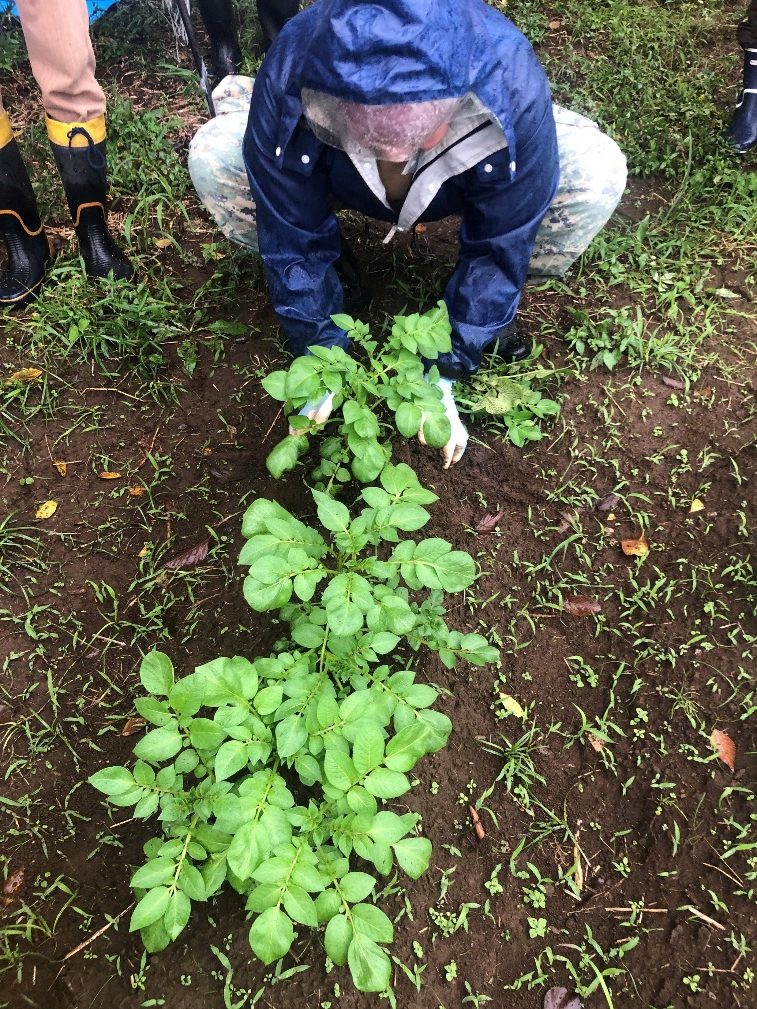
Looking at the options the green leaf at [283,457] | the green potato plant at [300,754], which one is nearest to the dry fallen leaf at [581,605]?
the green potato plant at [300,754]

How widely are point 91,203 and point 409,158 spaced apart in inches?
58.2

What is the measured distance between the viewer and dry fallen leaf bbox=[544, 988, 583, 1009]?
1.57m

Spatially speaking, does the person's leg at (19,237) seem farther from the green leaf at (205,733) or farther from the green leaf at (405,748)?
the green leaf at (405,748)

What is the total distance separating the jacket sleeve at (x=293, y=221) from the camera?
6.09 ft

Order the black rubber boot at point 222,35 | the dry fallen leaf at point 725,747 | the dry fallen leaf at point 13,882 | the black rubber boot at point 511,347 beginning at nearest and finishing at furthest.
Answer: the dry fallen leaf at point 13,882 → the dry fallen leaf at point 725,747 → the black rubber boot at point 511,347 → the black rubber boot at point 222,35

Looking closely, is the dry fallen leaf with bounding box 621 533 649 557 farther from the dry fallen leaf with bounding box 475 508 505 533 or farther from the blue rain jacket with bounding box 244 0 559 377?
the blue rain jacket with bounding box 244 0 559 377

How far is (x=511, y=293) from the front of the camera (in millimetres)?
2098

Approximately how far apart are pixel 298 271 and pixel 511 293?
62cm

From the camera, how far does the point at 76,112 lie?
2385 mm

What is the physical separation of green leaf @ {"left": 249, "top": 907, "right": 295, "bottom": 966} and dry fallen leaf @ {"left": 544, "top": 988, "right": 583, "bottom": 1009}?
0.80 meters

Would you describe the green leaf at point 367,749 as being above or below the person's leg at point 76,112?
below

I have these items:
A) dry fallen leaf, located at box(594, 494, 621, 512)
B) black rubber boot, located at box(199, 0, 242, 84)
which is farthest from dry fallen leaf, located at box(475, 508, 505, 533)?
black rubber boot, located at box(199, 0, 242, 84)

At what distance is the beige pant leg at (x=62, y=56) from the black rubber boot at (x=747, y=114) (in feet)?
8.30

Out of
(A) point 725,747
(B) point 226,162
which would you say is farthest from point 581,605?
(B) point 226,162
